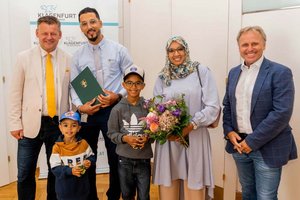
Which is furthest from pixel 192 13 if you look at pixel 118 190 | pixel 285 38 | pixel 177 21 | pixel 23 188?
pixel 23 188

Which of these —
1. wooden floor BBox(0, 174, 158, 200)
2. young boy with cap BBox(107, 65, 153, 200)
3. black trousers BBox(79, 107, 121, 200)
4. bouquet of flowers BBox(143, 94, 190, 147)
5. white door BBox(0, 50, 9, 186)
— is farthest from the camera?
white door BBox(0, 50, 9, 186)

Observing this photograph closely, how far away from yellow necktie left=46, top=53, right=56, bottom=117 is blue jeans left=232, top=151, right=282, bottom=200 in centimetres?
153

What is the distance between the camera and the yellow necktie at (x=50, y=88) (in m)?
2.66

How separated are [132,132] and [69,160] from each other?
557 mm

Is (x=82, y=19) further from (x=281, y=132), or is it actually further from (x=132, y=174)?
(x=281, y=132)

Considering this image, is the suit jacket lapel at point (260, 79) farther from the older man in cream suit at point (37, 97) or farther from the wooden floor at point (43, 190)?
the wooden floor at point (43, 190)

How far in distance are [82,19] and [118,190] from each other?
5.21ft

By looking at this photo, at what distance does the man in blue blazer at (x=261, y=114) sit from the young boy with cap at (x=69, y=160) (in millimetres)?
1167

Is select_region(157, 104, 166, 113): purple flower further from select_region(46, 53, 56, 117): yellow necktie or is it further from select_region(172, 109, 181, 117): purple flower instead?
select_region(46, 53, 56, 117): yellow necktie

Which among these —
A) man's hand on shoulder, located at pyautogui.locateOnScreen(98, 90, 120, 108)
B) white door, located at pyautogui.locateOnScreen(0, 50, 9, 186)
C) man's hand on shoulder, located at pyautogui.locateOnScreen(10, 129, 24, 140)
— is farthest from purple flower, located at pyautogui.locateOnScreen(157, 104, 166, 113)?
white door, located at pyautogui.locateOnScreen(0, 50, 9, 186)

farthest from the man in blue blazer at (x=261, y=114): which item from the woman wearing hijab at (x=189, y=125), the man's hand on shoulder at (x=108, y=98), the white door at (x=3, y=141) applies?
the white door at (x=3, y=141)

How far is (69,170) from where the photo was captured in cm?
243

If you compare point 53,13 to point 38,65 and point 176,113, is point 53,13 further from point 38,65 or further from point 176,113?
point 176,113

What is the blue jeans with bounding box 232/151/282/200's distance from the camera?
207cm
